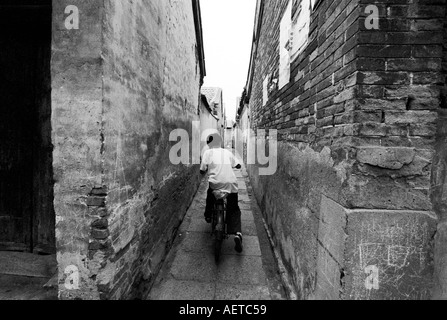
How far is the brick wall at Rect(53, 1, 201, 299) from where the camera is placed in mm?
1875

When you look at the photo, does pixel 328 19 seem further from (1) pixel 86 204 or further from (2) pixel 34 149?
(2) pixel 34 149

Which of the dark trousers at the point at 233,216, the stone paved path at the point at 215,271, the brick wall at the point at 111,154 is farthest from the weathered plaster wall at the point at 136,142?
the dark trousers at the point at 233,216

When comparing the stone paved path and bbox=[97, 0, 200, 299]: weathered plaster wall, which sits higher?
bbox=[97, 0, 200, 299]: weathered plaster wall

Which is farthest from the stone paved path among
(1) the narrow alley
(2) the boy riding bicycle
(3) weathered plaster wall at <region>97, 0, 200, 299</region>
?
(2) the boy riding bicycle

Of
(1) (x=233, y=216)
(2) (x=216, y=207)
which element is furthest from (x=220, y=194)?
(1) (x=233, y=216)

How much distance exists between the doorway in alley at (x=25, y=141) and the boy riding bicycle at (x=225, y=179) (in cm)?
221

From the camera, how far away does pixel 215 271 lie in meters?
3.33

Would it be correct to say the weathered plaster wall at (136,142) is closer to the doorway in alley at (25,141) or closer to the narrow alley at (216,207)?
the narrow alley at (216,207)

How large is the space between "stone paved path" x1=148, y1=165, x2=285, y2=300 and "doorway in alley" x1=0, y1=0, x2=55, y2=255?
156 cm

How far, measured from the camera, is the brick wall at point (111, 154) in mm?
1875

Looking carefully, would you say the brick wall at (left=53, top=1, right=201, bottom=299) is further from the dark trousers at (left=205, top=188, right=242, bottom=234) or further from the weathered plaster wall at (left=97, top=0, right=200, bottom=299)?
the dark trousers at (left=205, top=188, right=242, bottom=234)

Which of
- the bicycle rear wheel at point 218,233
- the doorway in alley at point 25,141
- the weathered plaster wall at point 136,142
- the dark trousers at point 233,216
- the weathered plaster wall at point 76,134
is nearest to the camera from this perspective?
the weathered plaster wall at point 76,134
